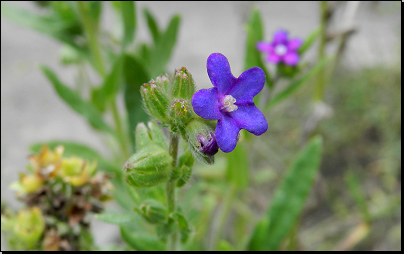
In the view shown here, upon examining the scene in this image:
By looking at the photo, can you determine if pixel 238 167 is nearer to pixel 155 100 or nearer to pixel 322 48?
pixel 322 48

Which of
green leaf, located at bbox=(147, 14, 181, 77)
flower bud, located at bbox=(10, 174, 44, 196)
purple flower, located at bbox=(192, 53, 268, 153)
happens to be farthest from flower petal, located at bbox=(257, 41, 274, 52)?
flower bud, located at bbox=(10, 174, 44, 196)

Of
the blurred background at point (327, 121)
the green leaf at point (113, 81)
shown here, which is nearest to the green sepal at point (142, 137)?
the green leaf at point (113, 81)

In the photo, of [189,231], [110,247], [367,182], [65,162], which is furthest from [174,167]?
[367,182]

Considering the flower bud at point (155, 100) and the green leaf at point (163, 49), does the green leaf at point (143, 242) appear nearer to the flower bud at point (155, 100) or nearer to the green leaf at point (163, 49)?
the flower bud at point (155, 100)

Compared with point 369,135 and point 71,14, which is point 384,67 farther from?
point 71,14

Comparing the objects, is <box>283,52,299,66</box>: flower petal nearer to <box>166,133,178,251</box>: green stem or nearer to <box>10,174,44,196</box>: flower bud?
<box>166,133,178,251</box>: green stem

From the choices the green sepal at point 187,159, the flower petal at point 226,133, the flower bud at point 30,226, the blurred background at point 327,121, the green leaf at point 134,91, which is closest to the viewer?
the flower petal at point 226,133
